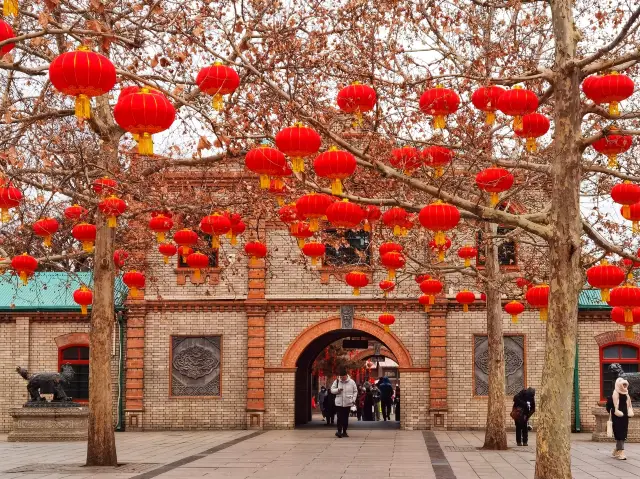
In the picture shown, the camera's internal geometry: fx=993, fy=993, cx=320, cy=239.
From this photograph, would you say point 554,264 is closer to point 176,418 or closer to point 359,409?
point 176,418

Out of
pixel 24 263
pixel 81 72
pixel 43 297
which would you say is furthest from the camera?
pixel 43 297

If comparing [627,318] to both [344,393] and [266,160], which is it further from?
[344,393]

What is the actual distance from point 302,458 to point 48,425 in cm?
770

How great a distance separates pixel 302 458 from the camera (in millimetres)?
17297

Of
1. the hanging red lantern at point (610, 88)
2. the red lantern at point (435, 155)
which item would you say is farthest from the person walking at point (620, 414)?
the hanging red lantern at point (610, 88)

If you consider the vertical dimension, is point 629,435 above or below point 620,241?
below

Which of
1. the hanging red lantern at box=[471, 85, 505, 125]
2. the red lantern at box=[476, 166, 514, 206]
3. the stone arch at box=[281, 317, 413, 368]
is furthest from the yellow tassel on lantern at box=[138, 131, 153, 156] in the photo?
the stone arch at box=[281, 317, 413, 368]

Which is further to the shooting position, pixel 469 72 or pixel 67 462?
pixel 67 462

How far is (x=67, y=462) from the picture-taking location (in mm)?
16234

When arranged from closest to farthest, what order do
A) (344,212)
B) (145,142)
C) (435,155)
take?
1. (145,142)
2. (344,212)
3. (435,155)

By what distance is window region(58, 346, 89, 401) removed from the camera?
2608 cm

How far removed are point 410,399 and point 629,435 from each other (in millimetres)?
5727

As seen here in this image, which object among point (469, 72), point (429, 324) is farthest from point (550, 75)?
point (429, 324)

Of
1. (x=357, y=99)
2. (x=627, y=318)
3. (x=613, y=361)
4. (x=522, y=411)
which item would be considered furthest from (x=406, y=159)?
(x=613, y=361)
